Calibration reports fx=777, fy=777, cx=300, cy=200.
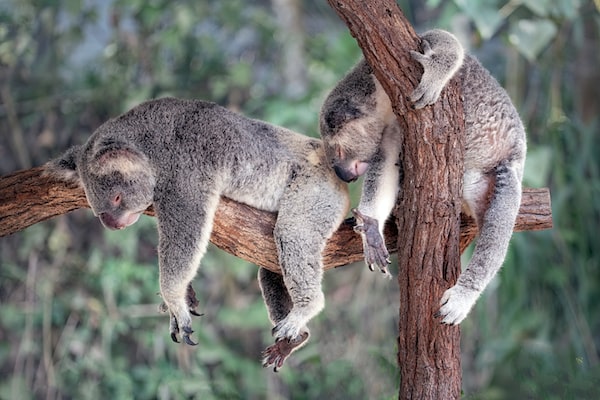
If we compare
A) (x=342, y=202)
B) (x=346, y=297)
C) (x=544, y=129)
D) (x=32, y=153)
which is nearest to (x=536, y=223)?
(x=342, y=202)

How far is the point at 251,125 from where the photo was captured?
356 cm

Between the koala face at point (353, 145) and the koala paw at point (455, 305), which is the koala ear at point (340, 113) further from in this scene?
the koala paw at point (455, 305)

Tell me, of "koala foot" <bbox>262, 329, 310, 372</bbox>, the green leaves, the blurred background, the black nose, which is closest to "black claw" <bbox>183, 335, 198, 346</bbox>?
"koala foot" <bbox>262, 329, 310, 372</bbox>

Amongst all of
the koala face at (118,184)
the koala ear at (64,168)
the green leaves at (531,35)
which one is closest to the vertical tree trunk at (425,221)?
the koala face at (118,184)

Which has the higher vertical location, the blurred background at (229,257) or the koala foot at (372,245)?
the koala foot at (372,245)

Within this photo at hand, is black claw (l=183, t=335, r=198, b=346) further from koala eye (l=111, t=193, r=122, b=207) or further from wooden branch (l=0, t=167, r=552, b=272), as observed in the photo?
koala eye (l=111, t=193, r=122, b=207)

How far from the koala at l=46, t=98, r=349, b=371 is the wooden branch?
8 centimetres

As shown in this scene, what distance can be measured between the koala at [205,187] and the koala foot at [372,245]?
27 cm

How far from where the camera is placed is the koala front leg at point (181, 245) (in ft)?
10.4

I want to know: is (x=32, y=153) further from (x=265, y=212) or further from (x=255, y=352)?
(x=265, y=212)

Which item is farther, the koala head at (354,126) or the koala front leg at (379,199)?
the koala head at (354,126)

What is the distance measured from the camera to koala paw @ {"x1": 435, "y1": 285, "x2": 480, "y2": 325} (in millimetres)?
2902

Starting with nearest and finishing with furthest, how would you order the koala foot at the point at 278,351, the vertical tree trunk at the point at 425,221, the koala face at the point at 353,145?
the vertical tree trunk at the point at 425,221 < the koala foot at the point at 278,351 < the koala face at the point at 353,145

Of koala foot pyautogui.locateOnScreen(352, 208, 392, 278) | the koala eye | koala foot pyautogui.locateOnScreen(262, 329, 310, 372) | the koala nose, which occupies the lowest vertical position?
koala foot pyautogui.locateOnScreen(262, 329, 310, 372)
